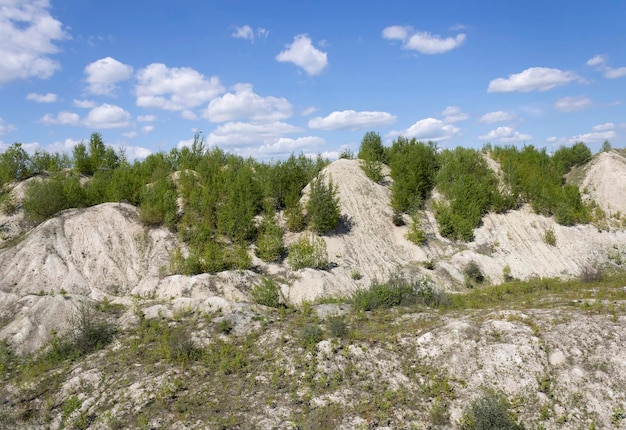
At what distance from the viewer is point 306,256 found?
20.0 m

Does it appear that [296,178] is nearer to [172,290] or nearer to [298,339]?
[172,290]

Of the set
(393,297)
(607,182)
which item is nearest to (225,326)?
(393,297)

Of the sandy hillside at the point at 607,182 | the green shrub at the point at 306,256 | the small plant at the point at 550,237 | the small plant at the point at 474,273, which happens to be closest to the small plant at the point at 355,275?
the green shrub at the point at 306,256

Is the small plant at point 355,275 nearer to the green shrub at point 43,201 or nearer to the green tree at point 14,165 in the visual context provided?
the green shrub at point 43,201

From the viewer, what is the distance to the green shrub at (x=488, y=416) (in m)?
9.55

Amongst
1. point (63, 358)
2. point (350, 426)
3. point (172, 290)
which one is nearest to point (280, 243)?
point (172, 290)

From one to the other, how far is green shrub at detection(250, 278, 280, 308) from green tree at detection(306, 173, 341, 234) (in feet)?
19.0

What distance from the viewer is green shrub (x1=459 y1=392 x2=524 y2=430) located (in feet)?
31.3

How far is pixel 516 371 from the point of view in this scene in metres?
11.3

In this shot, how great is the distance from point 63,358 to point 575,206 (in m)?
27.2

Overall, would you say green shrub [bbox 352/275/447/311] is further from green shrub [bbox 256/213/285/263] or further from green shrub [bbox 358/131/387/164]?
green shrub [bbox 358/131/387/164]

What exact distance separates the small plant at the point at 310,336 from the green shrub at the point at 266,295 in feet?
11.5

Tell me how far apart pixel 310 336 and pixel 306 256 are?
22.4ft

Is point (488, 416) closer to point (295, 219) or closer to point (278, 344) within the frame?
point (278, 344)
